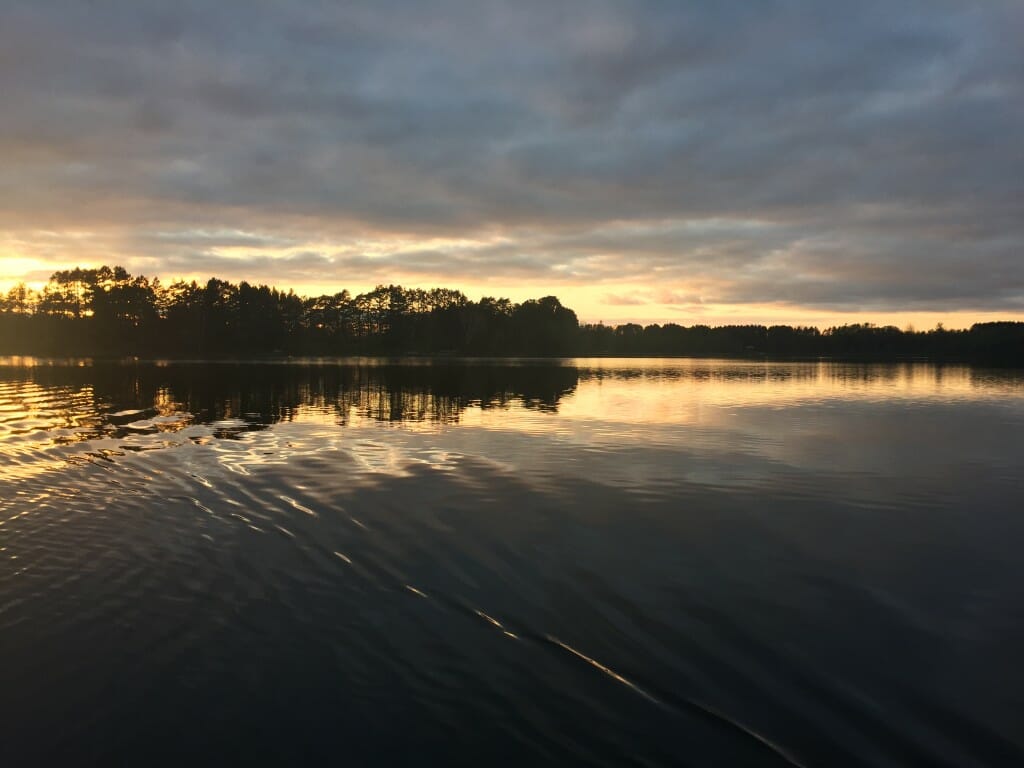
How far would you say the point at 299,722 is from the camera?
755cm

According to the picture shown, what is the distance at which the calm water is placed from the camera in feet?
24.4

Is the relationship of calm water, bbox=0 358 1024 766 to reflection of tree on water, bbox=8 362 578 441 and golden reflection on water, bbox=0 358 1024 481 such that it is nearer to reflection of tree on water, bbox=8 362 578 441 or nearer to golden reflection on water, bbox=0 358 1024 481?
golden reflection on water, bbox=0 358 1024 481

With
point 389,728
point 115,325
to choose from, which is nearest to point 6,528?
point 389,728

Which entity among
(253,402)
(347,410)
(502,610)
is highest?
(253,402)

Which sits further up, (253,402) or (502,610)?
(253,402)

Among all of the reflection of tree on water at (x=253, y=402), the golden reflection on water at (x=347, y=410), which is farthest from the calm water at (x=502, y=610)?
the reflection of tree on water at (x=253, y=402)

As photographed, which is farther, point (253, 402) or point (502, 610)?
point (253, 402)

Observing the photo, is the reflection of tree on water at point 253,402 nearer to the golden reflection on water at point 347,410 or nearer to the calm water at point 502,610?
the golden reflection on water at point 347,410

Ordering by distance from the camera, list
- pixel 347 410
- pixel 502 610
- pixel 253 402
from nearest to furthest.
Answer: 1. pixel 502 610
2. pixel 347 410
3. pixel 253 402

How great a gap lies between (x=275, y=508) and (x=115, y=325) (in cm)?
19297

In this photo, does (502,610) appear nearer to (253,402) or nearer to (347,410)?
(347,410)

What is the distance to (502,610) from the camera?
10.7 meters

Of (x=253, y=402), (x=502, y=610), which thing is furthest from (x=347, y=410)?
(x=502, y=610)

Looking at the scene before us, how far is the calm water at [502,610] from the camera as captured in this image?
7449 millimetres
